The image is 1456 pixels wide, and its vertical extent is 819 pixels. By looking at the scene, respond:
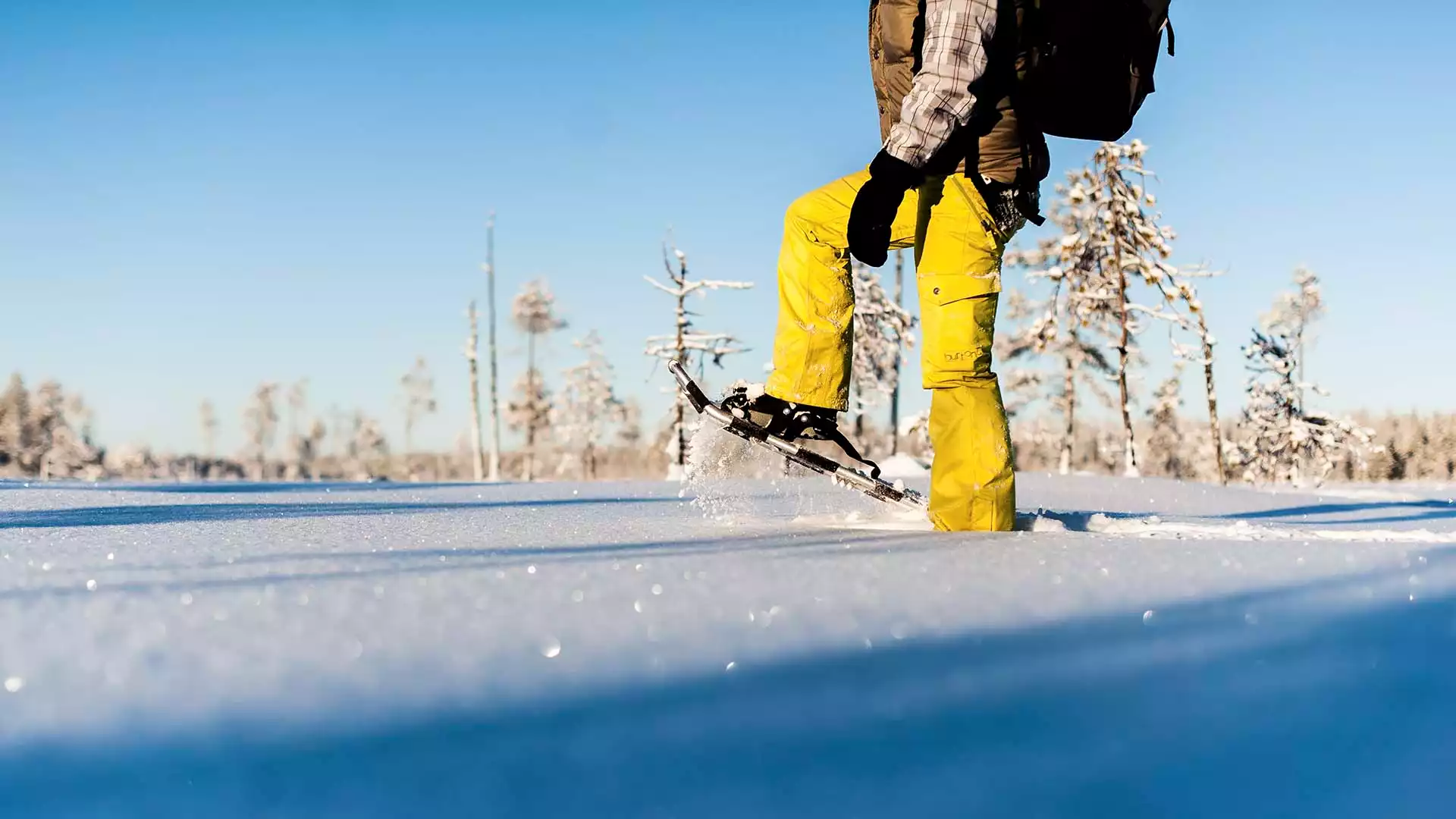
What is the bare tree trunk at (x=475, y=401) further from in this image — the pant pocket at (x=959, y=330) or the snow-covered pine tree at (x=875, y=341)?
the pant pocket at (x=959, y=330)

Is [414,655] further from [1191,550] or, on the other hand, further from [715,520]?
Result: [715,520]

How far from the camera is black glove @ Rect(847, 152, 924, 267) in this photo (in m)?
2.64

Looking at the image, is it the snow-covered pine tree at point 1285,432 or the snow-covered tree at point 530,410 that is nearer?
the snow-covered pine tree at point 1285,432

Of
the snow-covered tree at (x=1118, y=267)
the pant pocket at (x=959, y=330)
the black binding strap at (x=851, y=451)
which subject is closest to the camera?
the pant pocket at (x=959, y=330)

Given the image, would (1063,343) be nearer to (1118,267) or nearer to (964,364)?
(1118,267)

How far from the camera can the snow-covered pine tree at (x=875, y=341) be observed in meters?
25.3

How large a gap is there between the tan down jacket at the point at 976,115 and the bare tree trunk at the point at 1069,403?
2783cm

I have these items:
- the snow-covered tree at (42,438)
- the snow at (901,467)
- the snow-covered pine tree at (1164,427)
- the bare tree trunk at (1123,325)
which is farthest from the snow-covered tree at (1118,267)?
the snow-covered tree at (42,438)

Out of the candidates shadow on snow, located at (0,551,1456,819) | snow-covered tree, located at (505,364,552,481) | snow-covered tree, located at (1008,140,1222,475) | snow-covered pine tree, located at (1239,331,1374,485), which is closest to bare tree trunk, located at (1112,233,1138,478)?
snow-covered tree, located at (1008,140,1222,475)

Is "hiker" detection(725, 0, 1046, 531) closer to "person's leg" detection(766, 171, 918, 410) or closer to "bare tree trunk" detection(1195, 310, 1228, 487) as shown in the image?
"person's leg" detection(766, 171, 918, 410)

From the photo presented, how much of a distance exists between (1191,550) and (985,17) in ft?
5.29

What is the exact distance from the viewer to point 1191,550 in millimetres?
1745

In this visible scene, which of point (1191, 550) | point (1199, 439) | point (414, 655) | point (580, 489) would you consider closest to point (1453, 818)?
point (414, 655)

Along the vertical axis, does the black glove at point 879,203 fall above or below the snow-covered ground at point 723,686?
above
